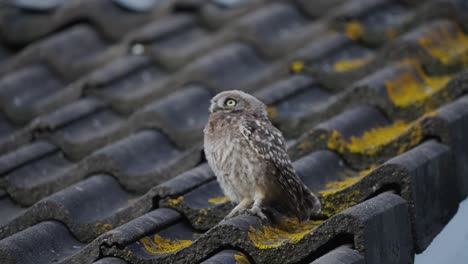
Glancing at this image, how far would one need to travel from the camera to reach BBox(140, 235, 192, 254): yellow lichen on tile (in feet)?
12.7

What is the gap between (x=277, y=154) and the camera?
13.5 feet

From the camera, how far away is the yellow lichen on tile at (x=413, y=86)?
196 inches

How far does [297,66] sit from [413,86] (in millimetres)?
717

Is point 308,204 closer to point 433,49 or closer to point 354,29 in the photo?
point 433,49

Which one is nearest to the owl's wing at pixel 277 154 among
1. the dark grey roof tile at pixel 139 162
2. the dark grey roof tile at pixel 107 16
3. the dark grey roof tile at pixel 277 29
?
the dark grey roof tile at pixel 139 162

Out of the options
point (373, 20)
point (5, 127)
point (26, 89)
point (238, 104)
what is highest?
point (238, 104)

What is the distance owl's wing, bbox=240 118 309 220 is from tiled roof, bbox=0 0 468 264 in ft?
0.39

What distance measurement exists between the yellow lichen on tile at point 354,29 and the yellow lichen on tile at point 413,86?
2.26ft

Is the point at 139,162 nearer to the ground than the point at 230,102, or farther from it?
nearer to the ground

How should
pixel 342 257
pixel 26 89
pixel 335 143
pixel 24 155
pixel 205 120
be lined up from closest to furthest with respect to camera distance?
pixel 342 257 → pixel 335 143 → pixel 24 155 → pixel 205 120 → pixel 26 89

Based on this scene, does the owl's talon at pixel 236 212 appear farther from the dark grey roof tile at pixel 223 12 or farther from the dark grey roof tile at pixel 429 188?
the dark grey roof tile at pixel 223 12

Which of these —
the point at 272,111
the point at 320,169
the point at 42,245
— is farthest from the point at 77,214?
A: the point at 272,111

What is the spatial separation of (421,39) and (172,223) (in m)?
2.04

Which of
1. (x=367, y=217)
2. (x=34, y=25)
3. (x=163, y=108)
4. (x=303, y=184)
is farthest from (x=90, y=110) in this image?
(x=367, y=217)
